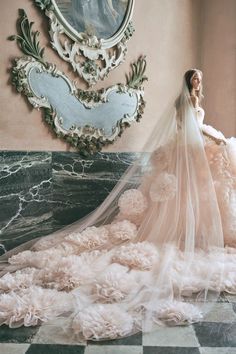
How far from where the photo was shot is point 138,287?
6.04 ft

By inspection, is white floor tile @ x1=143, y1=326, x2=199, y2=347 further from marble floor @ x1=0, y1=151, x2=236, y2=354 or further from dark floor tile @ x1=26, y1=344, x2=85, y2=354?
dark floor tile @ x1=26, y1=344, x2=85, y2=354

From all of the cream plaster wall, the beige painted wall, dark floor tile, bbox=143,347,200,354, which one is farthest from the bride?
the cream plaster wall

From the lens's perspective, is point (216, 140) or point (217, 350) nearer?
point (217, 350)

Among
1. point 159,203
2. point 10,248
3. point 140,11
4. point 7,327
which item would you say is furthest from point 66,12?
point 7,327

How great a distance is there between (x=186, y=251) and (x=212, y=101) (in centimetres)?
200

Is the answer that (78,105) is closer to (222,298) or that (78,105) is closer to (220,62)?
(220,62)

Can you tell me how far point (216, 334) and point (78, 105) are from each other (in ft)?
6.42

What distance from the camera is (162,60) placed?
3.38 m

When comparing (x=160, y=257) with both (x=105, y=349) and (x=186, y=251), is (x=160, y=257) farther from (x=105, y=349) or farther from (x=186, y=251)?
(x=105, y=349)

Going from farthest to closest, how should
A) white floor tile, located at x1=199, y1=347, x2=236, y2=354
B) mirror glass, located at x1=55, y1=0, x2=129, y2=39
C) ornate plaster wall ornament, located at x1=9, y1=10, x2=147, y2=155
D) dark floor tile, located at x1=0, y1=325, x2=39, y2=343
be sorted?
1. mirror glass, located at x1=55, y1=0, x2=129, y2=39
2. ornate plaster wall ornament, located at x1=9, y1=10, x2=147, y2=155
3. dark floor tile, located at x1=0, y1=325, x2=39, y2=343
4. white floor tile, located at x1=199, y1=347, x2=236, y2=354

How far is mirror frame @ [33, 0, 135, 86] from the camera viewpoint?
2.62m

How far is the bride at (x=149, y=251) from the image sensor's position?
164 centimetres

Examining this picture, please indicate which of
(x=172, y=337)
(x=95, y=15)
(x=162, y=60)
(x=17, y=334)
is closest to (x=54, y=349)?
(x=17, y=334)

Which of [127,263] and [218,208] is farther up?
[218,208]
